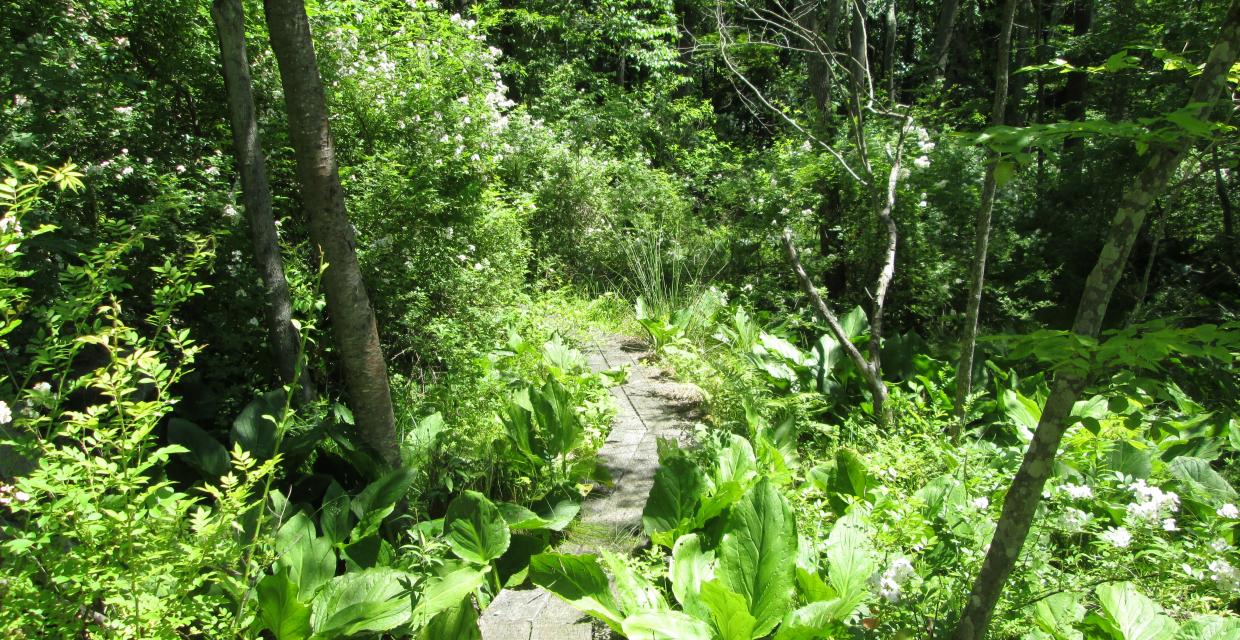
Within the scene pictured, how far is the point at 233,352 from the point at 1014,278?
A: 6.04 m

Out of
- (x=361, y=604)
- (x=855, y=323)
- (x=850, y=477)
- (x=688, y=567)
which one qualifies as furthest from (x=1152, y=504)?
(x=855, y=323)

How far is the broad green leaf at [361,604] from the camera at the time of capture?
2.26 meters

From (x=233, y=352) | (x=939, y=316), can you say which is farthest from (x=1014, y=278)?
(x=233, y=352)

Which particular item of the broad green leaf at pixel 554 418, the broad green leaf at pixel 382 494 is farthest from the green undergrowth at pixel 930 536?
the broad green leaf at pixel 382 494

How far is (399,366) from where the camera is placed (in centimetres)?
474

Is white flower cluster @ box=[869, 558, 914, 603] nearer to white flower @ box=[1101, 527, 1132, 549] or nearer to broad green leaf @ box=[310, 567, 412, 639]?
white flower @ box=[1101, 527, 1132, 549]

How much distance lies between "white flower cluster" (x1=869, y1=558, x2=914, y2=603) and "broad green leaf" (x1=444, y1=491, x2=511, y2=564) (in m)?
1.36

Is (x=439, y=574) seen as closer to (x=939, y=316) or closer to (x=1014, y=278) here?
(x=939, y=316)

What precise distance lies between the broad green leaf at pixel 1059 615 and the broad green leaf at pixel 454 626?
5.72 feet

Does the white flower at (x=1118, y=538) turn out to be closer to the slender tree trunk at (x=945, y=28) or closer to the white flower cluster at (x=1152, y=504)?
the white flower cluster at (x=1152, y=504)

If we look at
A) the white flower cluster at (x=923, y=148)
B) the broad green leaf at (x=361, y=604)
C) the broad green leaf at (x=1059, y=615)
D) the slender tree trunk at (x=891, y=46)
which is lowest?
the broad green leaf at (x=1059, y=615)

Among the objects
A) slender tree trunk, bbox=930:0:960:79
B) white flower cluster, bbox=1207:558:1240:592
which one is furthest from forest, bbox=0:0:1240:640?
slender tree trunk, bbox=930:0:960:79

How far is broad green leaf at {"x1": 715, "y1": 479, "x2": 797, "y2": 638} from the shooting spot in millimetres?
2330

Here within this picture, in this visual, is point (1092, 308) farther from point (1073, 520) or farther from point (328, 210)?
point (328, 210)
